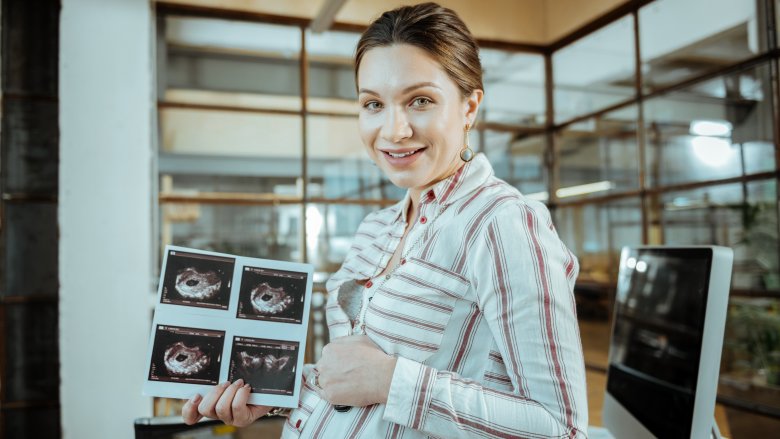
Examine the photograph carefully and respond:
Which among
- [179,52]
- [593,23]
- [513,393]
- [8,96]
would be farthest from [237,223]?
[513,393]

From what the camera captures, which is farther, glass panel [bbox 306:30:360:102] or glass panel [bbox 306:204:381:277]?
glass panel [bbox 306:30:360:102]

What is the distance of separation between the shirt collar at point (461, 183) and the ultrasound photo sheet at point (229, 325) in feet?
0.88

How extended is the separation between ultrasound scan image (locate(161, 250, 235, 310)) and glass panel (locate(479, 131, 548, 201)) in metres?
4.35

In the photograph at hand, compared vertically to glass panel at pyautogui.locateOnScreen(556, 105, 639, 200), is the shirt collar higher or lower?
lower

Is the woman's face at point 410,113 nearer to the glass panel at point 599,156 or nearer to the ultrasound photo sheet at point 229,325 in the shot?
the ultrasound photo sheet at point 229,325

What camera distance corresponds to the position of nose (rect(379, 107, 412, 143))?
96cm

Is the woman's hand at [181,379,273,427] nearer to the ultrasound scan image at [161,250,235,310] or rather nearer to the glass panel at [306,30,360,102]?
the ultrasound scan image at [161,250,235,310]

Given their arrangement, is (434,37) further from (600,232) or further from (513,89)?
(513,89)

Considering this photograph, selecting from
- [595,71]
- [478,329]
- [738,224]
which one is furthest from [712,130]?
[478,329]

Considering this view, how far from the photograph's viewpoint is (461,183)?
101 centimetres

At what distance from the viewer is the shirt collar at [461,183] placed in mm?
996

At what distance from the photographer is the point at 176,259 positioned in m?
1.00

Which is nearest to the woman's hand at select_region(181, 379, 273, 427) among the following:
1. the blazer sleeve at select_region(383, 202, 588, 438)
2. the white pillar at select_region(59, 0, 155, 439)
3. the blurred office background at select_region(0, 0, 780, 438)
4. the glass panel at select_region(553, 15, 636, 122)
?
the blazer sleeve at select_region(383, 202, 588, 438)

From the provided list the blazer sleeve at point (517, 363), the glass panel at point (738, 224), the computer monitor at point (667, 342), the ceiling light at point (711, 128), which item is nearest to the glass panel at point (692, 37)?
the ceiling light at point (711, 128)
